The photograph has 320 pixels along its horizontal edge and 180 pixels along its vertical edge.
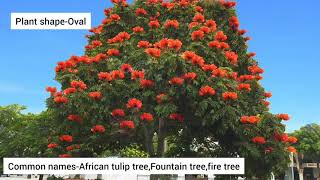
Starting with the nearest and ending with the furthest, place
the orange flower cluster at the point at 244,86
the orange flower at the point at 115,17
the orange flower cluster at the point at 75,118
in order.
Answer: the orange flower cluster at the point at 75,118
the orange flower cluster at the point at 244,86
the orange flower at the point at 115,17

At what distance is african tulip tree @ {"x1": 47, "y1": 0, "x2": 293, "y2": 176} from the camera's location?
1659 centimetres

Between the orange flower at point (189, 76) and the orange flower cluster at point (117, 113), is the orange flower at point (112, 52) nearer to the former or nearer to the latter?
the orange flower cluster at point (117, 113)

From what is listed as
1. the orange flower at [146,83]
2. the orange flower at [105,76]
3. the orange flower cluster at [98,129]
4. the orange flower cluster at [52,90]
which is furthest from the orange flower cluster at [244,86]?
the orange flower cluster at [52,90]

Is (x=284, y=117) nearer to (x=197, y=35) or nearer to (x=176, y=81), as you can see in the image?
(x=197, y=35)

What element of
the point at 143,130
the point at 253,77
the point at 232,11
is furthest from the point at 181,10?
the point at 143,130

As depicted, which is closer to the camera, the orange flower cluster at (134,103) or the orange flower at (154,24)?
the orange flower cluster at (134,103)

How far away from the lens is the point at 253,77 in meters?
20.2

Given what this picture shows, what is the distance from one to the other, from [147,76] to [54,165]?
398 centimetres

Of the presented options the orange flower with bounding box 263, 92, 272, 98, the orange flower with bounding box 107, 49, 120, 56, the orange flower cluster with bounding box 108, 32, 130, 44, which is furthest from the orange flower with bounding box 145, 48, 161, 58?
the orange flower with bounding box 263, 92, 272, 98

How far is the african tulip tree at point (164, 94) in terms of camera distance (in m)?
16.6

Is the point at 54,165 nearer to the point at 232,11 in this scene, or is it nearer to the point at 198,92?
the point at 198,92

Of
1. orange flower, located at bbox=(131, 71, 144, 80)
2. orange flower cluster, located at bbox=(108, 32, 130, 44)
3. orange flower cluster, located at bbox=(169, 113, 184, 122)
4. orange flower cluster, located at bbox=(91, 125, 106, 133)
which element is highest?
orange flower cluster, located at bbox=(108, 32, 130, 44)

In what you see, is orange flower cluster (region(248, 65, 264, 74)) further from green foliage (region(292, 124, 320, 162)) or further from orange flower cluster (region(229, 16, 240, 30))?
green foliage (region(292, 124, 320, 162))

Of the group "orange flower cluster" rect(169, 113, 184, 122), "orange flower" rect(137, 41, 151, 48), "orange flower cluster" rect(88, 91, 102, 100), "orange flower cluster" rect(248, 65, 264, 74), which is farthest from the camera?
Result: "orange flower cluster" rect(248, 65, 264, 74)
